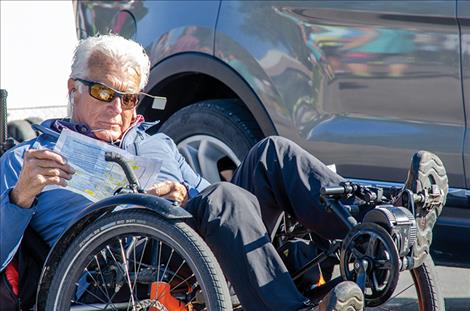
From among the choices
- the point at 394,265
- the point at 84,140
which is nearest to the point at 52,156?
the point at 84,140

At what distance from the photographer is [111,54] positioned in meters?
4.43

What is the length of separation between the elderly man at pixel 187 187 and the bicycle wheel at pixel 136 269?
157mm

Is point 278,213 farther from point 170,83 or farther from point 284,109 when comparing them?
point 170,83

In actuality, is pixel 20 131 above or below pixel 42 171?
below

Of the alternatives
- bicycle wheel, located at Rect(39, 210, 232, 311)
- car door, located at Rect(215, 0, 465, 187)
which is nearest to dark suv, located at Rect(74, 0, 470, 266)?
car door, located at Rect(215, 0, 465, 187)

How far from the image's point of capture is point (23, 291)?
13.3ft

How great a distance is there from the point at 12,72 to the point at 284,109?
4100 mm

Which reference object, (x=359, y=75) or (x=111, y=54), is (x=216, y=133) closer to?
(x=359, y=75)

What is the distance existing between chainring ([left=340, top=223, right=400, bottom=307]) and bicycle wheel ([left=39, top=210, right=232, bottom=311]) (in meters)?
0.44

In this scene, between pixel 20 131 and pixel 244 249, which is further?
pixel 20 131

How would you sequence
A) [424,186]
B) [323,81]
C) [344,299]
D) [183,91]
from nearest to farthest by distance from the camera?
[344,299] → [424,186] → [323,81] → [183,91]

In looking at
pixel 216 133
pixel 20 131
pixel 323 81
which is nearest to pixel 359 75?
pixel 323 81

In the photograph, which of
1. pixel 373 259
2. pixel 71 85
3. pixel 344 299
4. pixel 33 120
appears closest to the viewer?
pixel 344 299

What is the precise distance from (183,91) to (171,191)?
1.89 m
